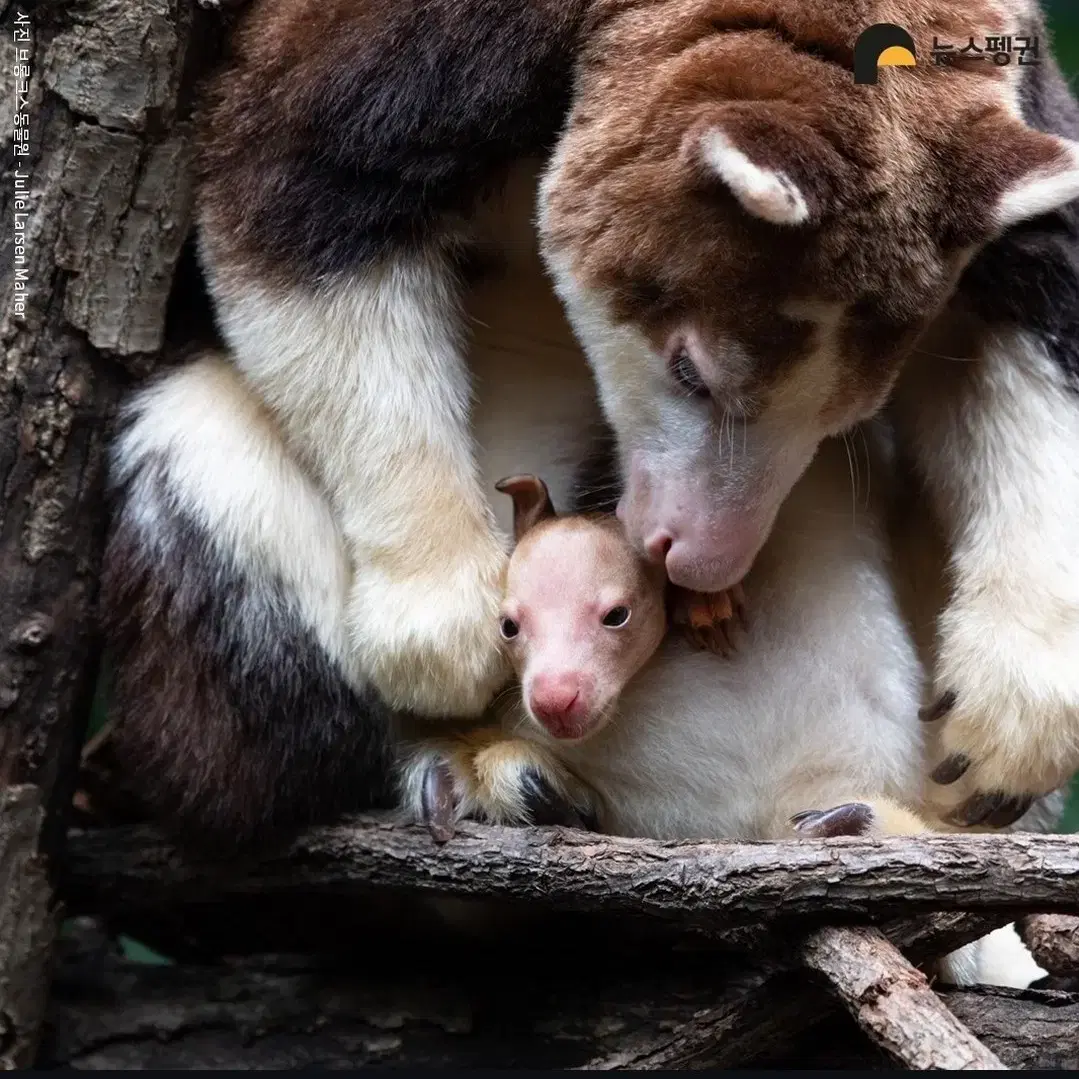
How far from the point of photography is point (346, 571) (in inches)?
109

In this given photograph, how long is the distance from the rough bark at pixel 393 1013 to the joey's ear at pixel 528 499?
0.90 m

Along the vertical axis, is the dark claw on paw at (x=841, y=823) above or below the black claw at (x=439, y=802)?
above

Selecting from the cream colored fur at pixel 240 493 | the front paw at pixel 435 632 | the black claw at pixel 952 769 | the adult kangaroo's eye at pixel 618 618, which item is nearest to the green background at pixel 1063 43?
the cream colored fur at pixel 240 493

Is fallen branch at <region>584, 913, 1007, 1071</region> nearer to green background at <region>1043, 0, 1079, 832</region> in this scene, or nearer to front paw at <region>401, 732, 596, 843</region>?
front paw at <region>401, 732, 596, 843</region>

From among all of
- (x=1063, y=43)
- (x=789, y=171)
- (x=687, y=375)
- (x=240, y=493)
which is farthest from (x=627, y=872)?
(x=1063, y=43)

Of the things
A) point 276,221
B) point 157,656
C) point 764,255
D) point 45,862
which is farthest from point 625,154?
point 45,862

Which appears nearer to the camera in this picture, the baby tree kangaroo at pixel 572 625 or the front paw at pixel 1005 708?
the baby tree kangaroo at pixel 572 625

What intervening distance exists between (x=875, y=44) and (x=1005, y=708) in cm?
117

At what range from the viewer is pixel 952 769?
2.68m

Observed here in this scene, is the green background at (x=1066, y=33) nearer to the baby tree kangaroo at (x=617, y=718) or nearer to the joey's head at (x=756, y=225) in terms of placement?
the joey's head at (x=756, y=225)

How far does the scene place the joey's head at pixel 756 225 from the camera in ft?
7.40

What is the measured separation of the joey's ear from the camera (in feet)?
8.98

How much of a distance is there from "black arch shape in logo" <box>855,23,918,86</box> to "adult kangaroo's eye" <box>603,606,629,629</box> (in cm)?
97

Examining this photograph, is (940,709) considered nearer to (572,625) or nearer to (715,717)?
(715,717)
